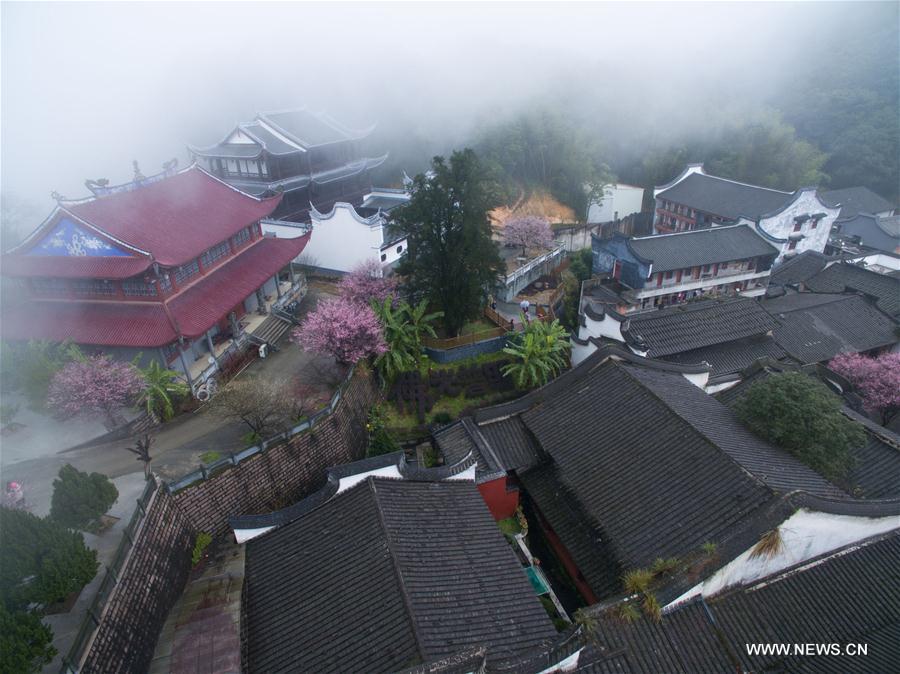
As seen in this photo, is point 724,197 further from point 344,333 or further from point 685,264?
point 344,333

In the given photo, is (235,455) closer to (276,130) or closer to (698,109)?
(276,130)

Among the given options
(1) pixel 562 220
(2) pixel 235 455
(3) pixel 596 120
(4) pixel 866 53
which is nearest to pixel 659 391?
(2) pixel 235 455

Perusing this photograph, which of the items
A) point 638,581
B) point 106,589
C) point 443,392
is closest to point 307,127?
point 443,392

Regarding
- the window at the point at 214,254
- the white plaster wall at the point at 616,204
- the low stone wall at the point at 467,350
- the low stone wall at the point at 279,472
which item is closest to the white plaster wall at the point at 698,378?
the low stone wall at the point at 467,350

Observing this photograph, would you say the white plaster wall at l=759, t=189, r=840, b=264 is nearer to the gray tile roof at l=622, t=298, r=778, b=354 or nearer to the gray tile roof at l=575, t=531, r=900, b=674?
the gray tile roof at l=622, t=298, r=778, b=354

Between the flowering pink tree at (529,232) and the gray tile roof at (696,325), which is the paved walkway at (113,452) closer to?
the gray tile roof at (696,325)

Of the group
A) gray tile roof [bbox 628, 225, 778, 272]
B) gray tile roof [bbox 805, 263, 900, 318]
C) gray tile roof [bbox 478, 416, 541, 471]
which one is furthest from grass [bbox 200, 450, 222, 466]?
gray tile roof [bbox 805, 263, 900, 318]

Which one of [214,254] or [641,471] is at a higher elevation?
[214,254]
